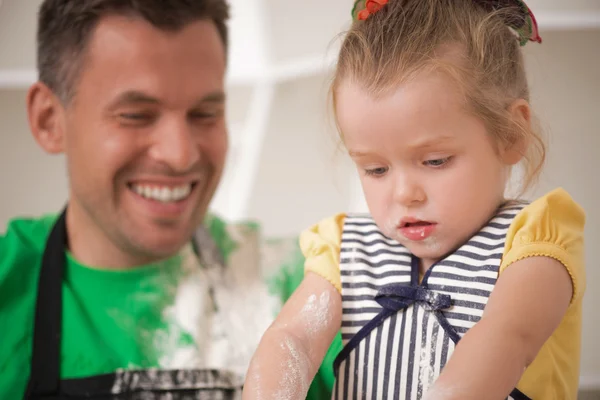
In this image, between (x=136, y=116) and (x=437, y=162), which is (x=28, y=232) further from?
(x=437, y=162)

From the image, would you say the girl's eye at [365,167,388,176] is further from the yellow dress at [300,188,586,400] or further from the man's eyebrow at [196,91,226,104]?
the man's eyebrow at [196,91,226,104]

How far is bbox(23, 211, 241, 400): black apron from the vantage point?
3.92 feet

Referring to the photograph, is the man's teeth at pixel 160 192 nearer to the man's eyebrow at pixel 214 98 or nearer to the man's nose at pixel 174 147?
the man's nose at pixel 174 147

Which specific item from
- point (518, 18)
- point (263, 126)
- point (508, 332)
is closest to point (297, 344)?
point (508, 332)

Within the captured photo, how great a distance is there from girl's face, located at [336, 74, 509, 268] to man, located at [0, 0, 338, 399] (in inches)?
21.0

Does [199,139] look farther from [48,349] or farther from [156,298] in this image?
[48,349]

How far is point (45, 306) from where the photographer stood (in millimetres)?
1286

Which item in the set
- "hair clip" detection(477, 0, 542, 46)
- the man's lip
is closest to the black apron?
the man's lip

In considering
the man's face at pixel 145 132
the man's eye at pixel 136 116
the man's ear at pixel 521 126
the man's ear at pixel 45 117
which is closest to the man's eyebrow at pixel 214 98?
the man's face at pixel 145 132

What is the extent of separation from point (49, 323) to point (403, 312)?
0.74 metres

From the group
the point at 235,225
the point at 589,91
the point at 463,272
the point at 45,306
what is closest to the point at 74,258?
the point at 45,306

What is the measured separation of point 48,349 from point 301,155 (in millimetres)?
908

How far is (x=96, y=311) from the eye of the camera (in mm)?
1303

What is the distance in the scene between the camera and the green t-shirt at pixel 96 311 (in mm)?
1229
